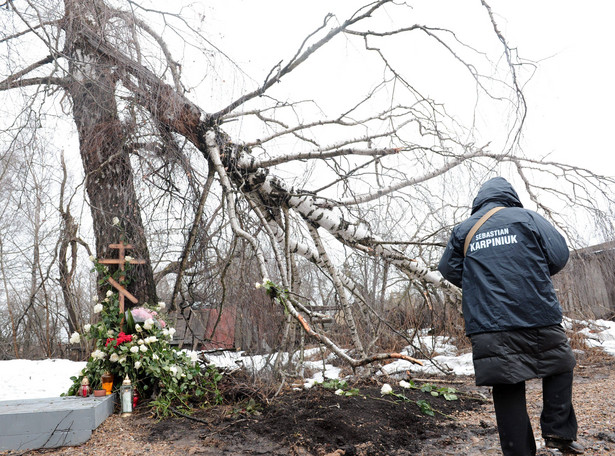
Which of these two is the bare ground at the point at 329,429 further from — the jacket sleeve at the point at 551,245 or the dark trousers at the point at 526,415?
the jacket sleeve at the point at 551,245

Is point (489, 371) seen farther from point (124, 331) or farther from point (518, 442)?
point (124, 331)

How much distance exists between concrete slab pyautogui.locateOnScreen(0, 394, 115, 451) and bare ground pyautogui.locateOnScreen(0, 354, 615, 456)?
92 mm

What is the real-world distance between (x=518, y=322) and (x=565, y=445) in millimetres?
750

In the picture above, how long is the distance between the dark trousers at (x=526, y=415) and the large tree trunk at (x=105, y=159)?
11.0 ft

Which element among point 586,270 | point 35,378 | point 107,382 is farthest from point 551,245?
point 35,378

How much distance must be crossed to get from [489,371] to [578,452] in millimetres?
701

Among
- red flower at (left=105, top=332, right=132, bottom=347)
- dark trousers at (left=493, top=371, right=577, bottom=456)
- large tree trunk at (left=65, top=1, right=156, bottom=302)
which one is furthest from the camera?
red flower at (left=105, top=332, right=132, bottom=347)

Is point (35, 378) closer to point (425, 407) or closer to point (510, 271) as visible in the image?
point (425, 407)

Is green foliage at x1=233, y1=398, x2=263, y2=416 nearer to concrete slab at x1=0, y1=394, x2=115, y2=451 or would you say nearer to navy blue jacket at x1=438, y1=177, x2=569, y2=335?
concrete slab at x1=0, y1=394, x2=115, y2=451

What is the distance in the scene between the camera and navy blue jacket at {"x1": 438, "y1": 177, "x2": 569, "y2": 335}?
2.20 meters

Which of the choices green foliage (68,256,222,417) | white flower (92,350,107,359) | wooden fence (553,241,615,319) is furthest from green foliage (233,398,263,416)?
wooden fence (553,241,615,319)

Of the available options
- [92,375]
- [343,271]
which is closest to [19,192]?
[92,375]

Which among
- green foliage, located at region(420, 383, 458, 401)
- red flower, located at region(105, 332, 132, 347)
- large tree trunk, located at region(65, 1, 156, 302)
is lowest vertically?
green foliage, located at region(420, 383, 458, 401)

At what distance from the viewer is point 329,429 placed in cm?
289
